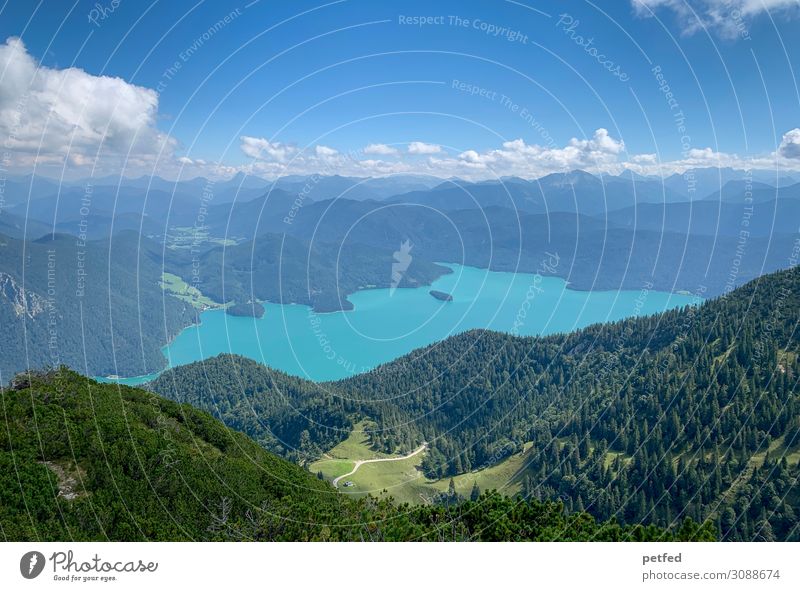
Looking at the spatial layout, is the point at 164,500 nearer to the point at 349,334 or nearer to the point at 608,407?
the point at 608,407

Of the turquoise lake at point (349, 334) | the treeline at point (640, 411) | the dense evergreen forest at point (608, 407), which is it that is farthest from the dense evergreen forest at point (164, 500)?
the turquoise lake at point (349, 334)

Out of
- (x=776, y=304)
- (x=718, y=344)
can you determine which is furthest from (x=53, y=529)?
(x=776, y=304)

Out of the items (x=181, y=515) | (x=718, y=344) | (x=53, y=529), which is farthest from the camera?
(x=718, y=344)

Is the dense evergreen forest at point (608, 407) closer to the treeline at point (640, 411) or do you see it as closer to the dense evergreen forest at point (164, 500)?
the treeline at point (640, 411)

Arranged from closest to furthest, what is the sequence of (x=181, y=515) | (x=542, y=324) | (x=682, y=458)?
(x=181, y=515) < (x=682, y=458) < (x=542, y=324)

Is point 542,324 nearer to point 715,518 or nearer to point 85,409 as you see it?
point 715,518

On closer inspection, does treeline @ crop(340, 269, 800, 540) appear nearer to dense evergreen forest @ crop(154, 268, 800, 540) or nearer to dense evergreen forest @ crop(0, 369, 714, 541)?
dense evergreen forest @ crop(154, 268, 800, 540)

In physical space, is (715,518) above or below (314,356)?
below

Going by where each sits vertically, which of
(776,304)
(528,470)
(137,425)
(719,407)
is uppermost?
(776,304)
